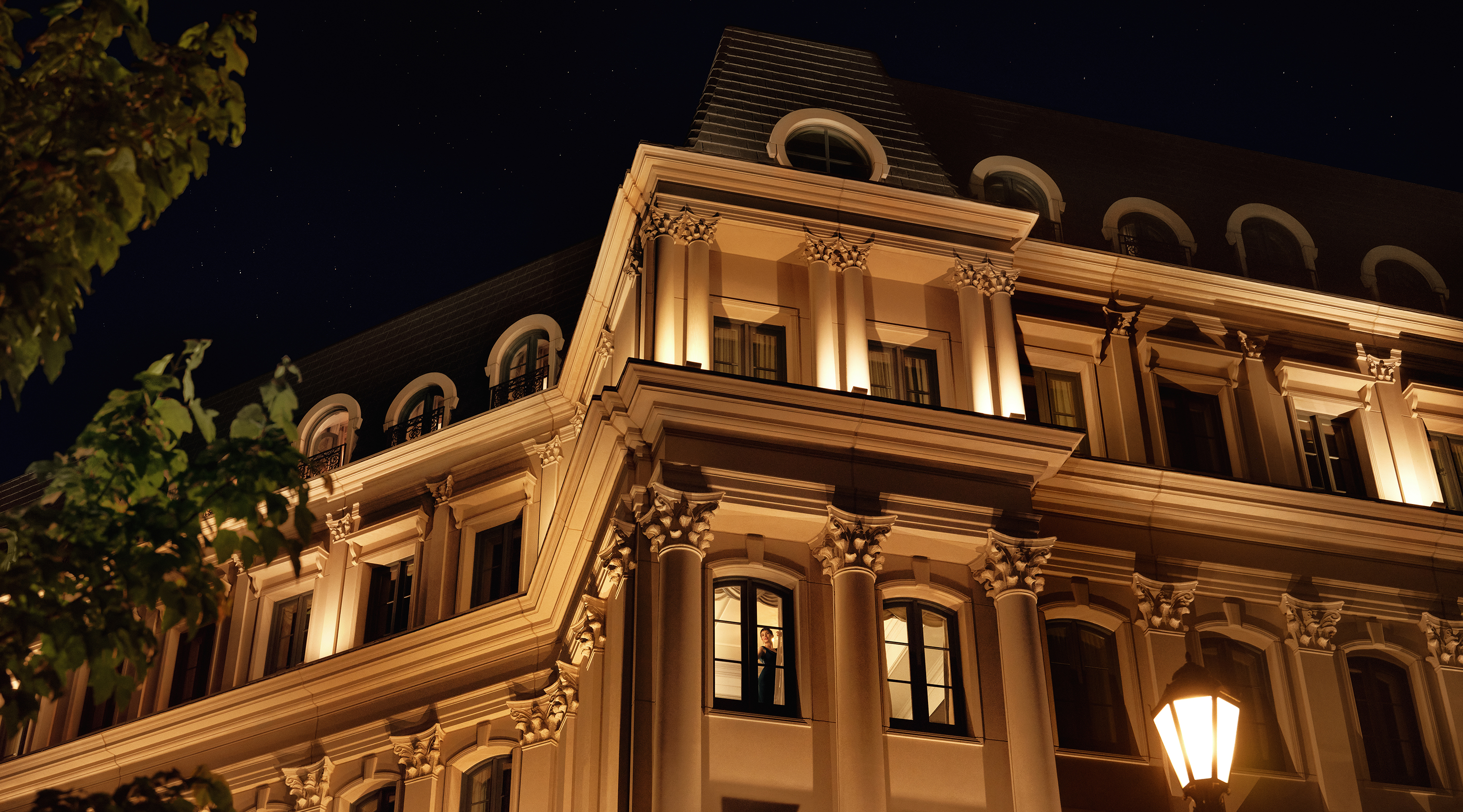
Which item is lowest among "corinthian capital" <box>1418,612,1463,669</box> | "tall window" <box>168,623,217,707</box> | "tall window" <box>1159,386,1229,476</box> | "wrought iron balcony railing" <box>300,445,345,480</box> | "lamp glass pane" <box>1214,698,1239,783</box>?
"lamp glass pane" <box>1214,698,1239,783</box>

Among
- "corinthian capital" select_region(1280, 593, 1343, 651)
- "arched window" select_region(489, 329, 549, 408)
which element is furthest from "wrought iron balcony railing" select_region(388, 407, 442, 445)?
"corinthian capital" select_region(1280, 593, 1343, 651)

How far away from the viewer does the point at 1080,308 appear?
31094mm

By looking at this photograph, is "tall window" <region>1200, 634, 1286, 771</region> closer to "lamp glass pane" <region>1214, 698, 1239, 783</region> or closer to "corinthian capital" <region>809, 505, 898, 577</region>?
"corinthian capital" <region>809, 505, 898, 577</region>

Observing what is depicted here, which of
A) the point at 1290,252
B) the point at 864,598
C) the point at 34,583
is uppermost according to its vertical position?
the point at 1290,252

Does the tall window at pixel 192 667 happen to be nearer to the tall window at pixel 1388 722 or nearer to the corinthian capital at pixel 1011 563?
the corinthian capital at pixel 1011 563

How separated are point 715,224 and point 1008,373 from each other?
19.0 feet

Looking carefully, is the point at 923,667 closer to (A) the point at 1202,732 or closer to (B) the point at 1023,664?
(B) the point at 1023,664

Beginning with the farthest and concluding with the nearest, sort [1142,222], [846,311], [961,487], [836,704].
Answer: [1142,222], [846,311], [961,487], [836,704]

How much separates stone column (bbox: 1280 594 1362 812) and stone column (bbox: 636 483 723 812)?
466 inches

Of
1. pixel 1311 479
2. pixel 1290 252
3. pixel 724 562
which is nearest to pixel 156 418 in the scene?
pixel 724 562

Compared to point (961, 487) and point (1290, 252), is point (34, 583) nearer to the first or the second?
point (961, 487)

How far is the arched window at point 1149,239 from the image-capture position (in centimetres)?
3269

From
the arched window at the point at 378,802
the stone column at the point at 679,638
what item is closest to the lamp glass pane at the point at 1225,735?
the stone column at the point at 679,638

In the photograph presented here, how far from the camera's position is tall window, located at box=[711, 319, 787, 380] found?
26531 millimetres
